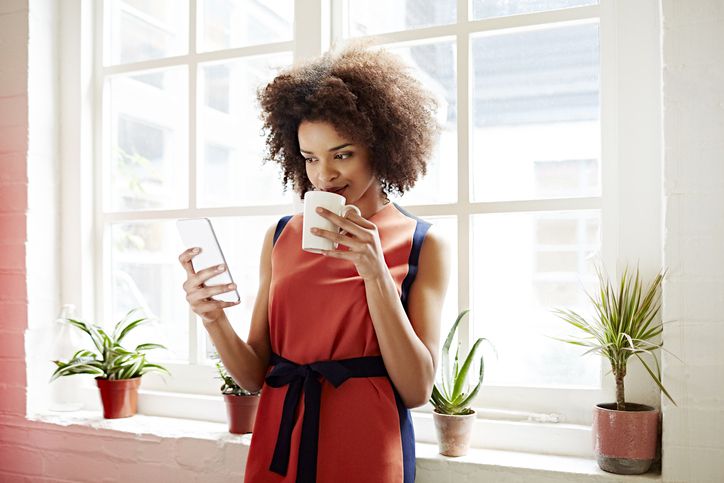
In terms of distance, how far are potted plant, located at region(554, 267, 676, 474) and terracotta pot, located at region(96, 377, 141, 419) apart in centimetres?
135

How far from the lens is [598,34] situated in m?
1.78

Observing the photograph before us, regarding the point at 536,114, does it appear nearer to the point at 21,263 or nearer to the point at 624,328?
the point at 624,328

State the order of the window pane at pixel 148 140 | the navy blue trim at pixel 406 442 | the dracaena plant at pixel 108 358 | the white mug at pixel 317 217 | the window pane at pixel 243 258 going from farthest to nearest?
the window pane at pixel 148 140, the window pane at pixel 243 258, the dracaena plant at pixel 108 358, the navy blue trim at pixel 406 442, the white mug at pixel 317 217

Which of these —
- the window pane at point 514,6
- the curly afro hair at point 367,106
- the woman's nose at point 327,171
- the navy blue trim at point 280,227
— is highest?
the window pane at point 514,6

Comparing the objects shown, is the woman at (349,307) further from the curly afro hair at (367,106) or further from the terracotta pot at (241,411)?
the terracotta pot at (241,411)

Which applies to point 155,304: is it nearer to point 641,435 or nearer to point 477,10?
point 477,10

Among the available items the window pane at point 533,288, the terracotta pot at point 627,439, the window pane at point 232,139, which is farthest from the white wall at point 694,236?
the window pane at point 232,139

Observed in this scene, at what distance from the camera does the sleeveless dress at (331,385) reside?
1.44 metres

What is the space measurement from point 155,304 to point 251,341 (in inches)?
31.9

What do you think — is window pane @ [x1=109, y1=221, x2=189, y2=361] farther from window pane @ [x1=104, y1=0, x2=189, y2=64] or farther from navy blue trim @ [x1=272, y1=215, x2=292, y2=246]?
navy blue trim @ [x1=272, y1=215, x2=292, y2=246]

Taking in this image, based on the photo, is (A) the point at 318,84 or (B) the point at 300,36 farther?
(B) the point at 300,36

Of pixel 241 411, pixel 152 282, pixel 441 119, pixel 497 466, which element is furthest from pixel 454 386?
pixel 152 282

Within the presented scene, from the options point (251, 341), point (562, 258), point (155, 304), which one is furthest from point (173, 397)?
point (562, 258)

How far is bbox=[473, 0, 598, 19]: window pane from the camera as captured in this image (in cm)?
182
